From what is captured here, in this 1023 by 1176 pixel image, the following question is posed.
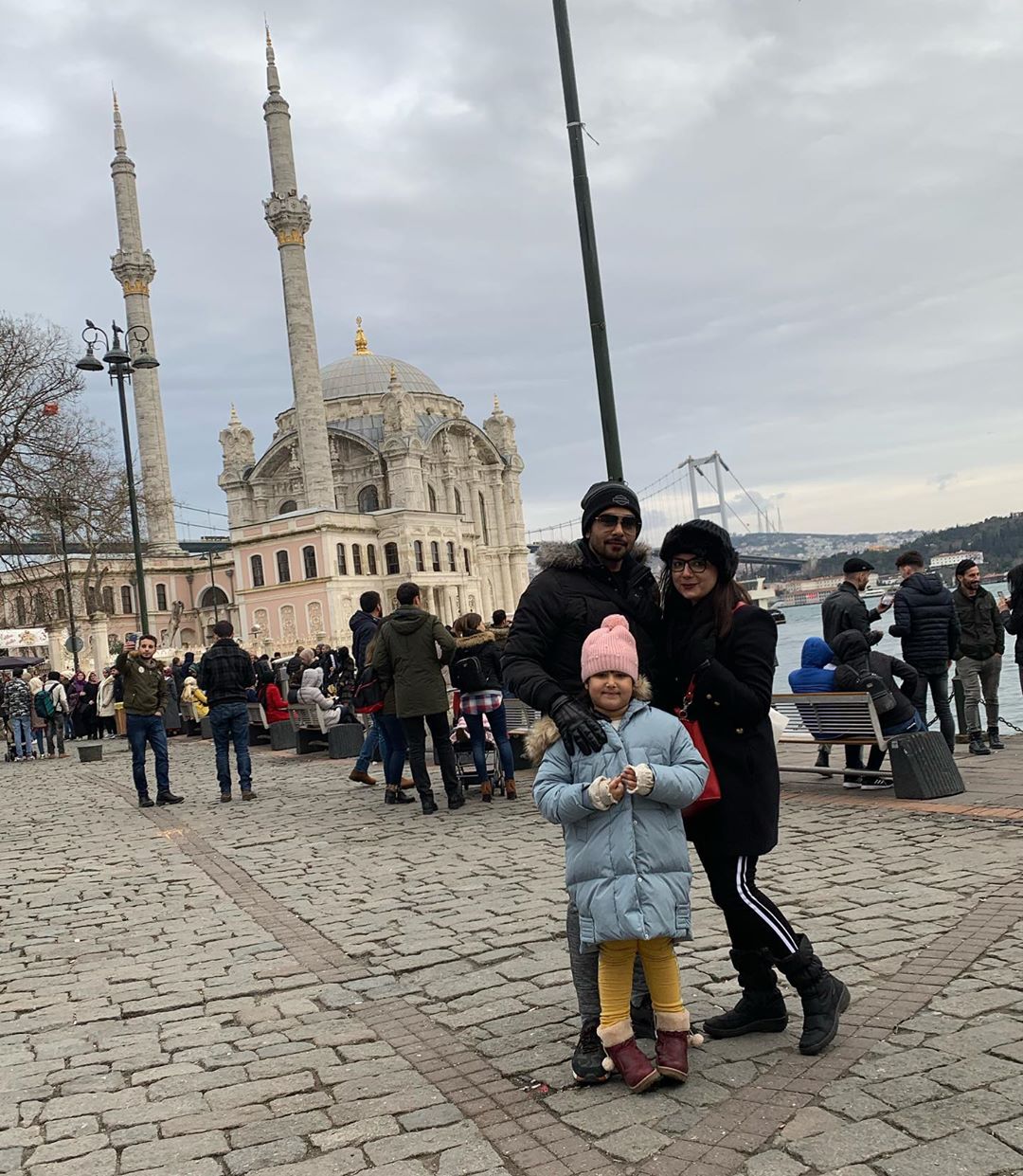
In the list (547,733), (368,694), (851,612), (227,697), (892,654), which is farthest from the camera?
(892,654)

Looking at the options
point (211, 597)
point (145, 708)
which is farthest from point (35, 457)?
point (211, 597)

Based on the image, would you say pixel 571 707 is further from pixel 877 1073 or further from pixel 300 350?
pixel 300 350

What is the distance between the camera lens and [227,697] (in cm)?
1202

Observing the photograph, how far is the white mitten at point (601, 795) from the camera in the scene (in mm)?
3555

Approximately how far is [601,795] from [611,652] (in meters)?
0.45

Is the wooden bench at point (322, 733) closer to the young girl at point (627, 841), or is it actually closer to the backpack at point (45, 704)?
the backpack at point (45, 704)

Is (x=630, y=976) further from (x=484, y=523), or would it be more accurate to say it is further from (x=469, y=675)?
(x=484, y=523)

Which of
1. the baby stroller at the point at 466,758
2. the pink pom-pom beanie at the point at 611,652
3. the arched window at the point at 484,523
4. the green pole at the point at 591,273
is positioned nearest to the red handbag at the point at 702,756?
the pink pom-pom beanie at the point at 611,652

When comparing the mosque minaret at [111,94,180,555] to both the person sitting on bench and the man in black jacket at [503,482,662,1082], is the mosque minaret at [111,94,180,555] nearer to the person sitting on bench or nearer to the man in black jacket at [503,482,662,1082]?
the person sitting on bench

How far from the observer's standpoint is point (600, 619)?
4098mm

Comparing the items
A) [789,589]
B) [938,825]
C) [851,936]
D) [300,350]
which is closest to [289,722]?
[938,825]

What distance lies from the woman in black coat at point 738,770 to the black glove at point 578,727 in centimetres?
47

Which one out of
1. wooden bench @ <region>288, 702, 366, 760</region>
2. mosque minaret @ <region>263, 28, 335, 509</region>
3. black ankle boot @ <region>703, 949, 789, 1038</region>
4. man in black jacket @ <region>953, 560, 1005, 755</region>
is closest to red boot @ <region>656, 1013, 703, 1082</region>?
black ankle boot @ <region>703, 949, 789, 1038</region>

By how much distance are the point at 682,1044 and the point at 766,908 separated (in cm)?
53
